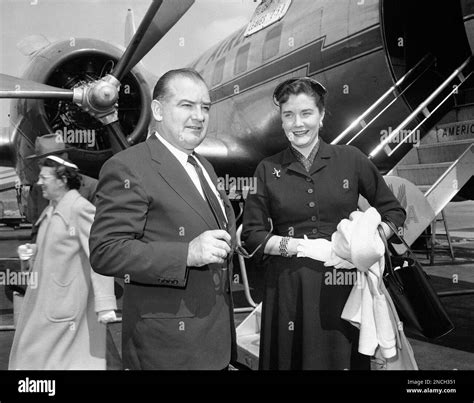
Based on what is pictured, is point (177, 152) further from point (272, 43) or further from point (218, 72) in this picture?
point (218, 72)

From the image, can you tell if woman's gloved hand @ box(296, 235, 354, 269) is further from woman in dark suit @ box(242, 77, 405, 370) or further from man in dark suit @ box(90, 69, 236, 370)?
man in dark suit @ box(90, 69, 236, 370)

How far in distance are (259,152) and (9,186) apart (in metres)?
11.3

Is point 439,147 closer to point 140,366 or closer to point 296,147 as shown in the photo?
point 296,147

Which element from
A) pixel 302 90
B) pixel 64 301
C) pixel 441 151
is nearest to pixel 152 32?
pixel 441 151

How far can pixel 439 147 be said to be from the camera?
460 cm

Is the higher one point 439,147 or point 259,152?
point 259,152

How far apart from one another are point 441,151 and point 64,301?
11.9 ft

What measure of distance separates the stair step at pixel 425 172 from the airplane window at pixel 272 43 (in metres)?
3.15

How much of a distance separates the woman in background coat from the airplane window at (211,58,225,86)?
6409 millimetres

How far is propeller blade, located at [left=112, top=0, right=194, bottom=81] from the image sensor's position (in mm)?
4887

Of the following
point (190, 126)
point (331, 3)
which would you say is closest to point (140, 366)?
point (190, 126)
